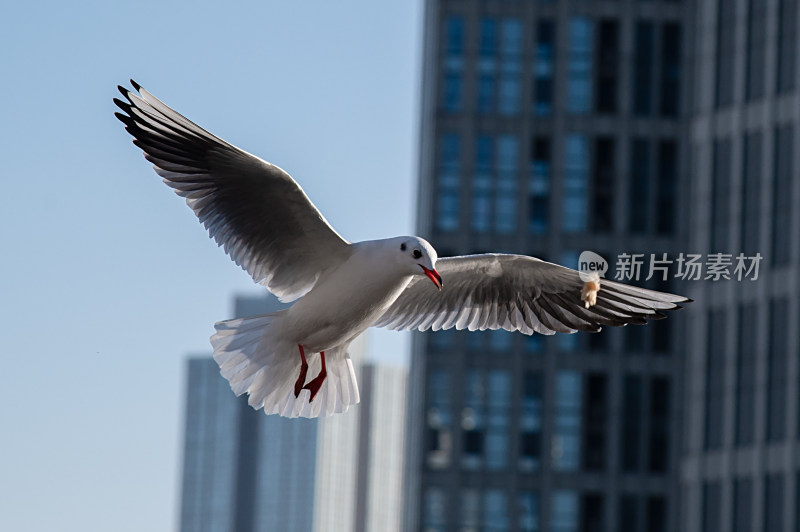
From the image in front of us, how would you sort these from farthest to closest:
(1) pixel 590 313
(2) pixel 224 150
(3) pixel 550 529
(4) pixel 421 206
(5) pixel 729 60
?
1. (4) pixel 421 206
2. (3) pixel 550 529
3. (5) pixel 729 60
4. (1) pixel 590 313
5. (2) pixel 224 150

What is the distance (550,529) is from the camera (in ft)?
256

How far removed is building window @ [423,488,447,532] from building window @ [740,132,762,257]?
2472 centimetres

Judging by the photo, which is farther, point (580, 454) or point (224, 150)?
point (580, 454)

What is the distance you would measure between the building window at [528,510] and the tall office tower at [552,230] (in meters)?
0.07

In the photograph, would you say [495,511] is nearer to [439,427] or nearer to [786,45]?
[439,427]

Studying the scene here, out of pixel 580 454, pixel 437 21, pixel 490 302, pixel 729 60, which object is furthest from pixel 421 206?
pixel 490 302

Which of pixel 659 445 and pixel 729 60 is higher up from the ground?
pixel 729 60

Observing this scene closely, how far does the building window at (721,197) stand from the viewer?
207 ft

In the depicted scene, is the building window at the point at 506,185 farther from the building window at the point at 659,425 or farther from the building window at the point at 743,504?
the building window at the point at 743,504

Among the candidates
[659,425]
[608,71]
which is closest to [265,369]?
[659,425]

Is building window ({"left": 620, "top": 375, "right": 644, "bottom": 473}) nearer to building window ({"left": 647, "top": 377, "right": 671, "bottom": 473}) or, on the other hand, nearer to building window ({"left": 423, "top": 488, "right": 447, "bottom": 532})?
building window ({"left": 647, "top": 377, "right": 671, "bottom": 473})

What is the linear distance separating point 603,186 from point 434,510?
60.2ft

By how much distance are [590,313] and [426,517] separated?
212 feet

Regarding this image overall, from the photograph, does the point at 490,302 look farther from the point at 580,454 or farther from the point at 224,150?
the point at 580,454
